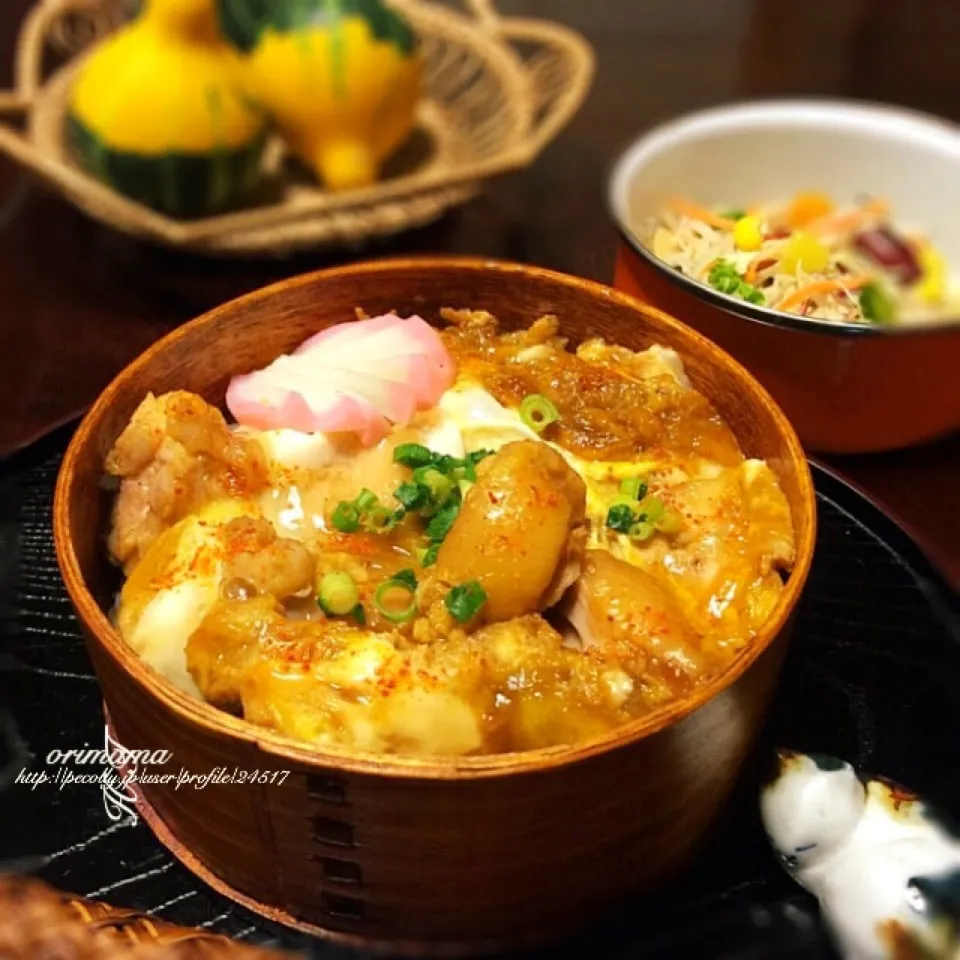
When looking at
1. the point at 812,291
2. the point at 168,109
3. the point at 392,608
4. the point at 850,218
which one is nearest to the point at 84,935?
the point at 392,608

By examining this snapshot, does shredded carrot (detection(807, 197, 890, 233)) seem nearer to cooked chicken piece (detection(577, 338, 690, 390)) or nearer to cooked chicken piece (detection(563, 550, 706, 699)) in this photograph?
cooked chicken piece (detection(577, 338, 690, 390))

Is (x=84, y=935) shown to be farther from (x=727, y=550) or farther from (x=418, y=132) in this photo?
(x=418, y=132)

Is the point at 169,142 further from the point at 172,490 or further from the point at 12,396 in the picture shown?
the point at 172,490

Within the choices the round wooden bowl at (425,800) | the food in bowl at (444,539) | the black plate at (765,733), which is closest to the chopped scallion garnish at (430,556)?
the food in bowl at (444,539)

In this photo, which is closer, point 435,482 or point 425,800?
point 425,800

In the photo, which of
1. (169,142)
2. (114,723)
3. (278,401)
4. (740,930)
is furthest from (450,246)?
(740,930)
